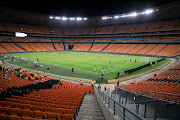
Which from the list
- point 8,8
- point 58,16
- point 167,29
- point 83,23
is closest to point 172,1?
point 167,29

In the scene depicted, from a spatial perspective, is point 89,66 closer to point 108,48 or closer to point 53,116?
point 53,116

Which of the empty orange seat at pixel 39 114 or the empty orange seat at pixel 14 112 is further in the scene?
the empty orange seat at pixel 14 112

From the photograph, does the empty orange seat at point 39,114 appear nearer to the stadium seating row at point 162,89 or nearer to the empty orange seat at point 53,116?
the empty orange seat at point 53,116

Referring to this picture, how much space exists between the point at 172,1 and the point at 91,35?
52.2 metres

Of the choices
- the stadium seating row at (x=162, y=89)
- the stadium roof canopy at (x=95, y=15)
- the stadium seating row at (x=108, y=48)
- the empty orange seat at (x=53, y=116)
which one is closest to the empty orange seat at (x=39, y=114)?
the empty orange seat at (x=53, y=116)

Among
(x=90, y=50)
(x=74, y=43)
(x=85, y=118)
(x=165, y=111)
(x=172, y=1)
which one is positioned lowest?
(x=85, y=118)

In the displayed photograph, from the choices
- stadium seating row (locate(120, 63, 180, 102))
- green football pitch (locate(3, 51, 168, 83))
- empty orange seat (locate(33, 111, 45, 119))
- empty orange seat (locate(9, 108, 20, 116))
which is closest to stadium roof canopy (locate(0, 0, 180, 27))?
green football pitch (locate(3, 51, 168, 83))

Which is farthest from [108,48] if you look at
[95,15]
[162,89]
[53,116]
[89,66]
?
[53,116]

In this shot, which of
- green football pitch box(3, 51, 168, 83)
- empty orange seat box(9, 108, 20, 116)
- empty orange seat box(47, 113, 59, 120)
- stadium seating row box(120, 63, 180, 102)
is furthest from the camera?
green football pitch box(3, 51, 168, 83)

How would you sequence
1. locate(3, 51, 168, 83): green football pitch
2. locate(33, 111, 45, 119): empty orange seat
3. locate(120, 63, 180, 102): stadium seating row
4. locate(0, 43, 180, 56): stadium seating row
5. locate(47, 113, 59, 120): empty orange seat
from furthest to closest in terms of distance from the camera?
locate(0, 43, 180, 56): stadium seating row
locate(3, 51, 168, 83): green football pitch
locate(120, 63, 180, 102): stadium seating row
locate(33, 111, 45, 119): empty orange seat
locate(47, 113, 59, 120): empty orange seat

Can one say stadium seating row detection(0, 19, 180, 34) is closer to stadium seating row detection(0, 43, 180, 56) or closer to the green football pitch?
stadium seating row detection(0, 43, 180, 56)

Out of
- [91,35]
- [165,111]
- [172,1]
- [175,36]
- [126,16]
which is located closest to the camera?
[165,111]

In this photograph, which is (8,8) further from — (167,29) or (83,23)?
(167,29)

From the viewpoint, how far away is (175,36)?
5381 centimetres
